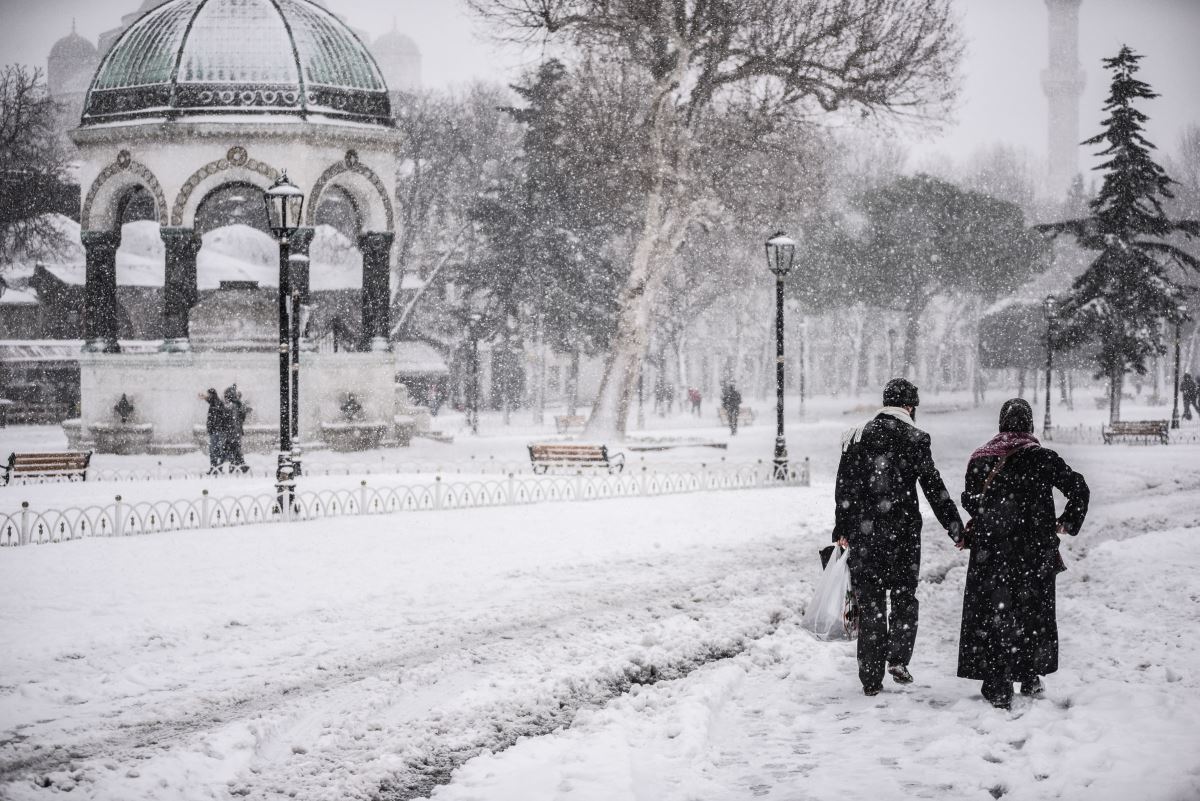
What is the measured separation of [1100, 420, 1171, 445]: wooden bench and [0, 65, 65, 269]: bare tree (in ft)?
96.2

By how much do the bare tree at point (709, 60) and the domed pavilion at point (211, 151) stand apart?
4146mm

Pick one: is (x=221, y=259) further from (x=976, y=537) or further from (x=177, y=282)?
(x=976, y=537)

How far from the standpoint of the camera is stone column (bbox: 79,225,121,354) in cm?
2514

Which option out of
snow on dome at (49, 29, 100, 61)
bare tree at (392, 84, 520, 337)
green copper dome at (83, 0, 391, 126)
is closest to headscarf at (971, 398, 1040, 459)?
green copper dome at (83, 0, 391, 126)

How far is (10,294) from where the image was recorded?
147 feet

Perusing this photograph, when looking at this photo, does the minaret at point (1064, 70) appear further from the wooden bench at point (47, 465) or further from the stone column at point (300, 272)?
the wooden bench at point (47, 465)

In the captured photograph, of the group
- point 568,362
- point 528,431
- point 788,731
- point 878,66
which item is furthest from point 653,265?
point 568,362

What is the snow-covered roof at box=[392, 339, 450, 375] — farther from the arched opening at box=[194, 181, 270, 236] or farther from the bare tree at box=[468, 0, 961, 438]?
the bare tree at box=[468, 0, 961, 438]

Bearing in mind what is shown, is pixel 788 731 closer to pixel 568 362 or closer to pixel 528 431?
pixel 528 431

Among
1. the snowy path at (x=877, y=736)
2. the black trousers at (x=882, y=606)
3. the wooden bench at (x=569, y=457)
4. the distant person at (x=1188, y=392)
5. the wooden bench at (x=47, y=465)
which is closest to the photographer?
the snowy path at (x=877, y=736)

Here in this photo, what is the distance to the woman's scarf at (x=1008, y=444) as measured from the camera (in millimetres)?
6801

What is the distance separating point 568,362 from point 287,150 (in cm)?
3820

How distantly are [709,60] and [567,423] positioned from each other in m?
14.4

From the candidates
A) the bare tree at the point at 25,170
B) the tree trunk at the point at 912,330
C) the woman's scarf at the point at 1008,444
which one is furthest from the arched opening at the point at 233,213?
the woman's scarf at the point at 1008,444
